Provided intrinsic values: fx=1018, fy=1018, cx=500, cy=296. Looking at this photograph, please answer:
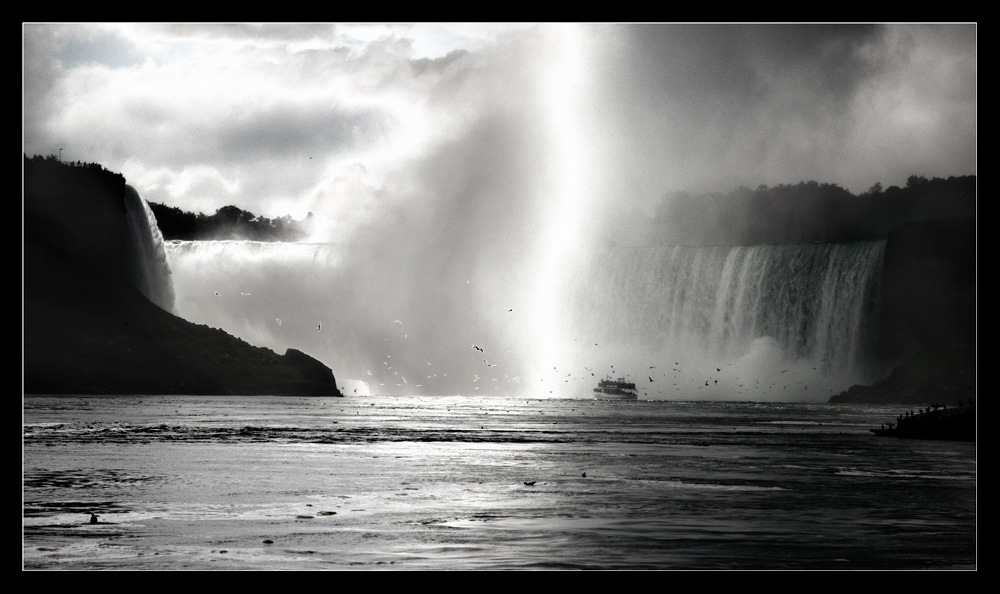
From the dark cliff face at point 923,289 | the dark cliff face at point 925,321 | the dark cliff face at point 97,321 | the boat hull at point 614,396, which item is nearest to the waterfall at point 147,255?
the dark cliff face at point 97,321

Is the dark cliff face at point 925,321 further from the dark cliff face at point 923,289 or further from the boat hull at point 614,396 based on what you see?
the boat hull at point 614,396

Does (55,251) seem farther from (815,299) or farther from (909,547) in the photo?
(909,547)

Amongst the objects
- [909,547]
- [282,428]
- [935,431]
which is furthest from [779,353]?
[909,547]

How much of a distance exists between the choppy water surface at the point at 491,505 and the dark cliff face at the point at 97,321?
89.7 metres

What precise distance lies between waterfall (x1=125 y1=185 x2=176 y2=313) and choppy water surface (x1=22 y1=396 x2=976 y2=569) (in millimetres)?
101031

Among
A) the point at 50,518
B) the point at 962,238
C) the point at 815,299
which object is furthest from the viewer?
the point at 815,299

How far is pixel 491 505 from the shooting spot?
75.5 ft

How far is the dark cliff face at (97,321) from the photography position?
126m

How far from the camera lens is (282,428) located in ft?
189

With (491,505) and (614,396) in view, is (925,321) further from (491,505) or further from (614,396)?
(491,505)

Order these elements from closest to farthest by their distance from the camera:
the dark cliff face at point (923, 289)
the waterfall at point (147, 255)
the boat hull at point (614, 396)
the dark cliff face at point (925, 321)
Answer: the dark cliff face at point (923, 289), the dark cliff face at point (925, 321), the waterfall at point (147, 255), the boat hull at point (614, 396)

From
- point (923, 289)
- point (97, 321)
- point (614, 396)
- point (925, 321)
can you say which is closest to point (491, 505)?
point (923, 289)

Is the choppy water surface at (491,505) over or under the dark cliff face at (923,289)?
under

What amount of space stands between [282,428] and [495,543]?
138 feet
